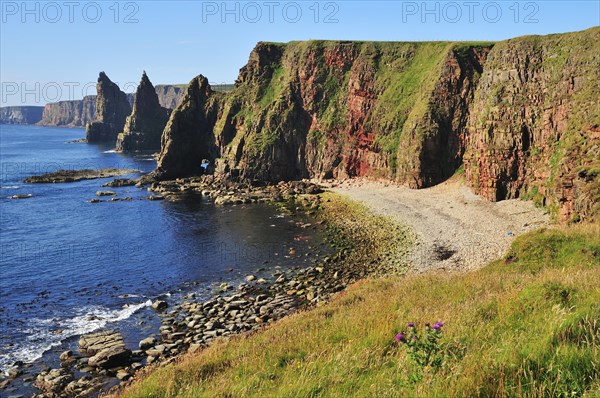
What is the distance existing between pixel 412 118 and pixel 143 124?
13630 centimetres

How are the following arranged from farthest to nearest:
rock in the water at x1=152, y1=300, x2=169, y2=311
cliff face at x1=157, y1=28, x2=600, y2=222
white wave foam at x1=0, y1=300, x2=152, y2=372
Result: 1. cliff face at x1=157, y1=28, x2=600, y2=222
2. rock in the water at x1=152, y1=300, x2=169, y2=311
3. white wave foam at x1=0, y1=300, x2=152, y2=372

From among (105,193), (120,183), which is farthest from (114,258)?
(120,183)

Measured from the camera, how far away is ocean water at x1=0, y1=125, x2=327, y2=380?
33.3 m

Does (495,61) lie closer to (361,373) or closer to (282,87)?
(282,87)

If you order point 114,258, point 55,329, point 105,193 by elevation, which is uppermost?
point 105,193

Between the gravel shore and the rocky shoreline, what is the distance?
2.74m

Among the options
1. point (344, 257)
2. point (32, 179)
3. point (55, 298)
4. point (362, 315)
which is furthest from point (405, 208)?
point (32, 179)

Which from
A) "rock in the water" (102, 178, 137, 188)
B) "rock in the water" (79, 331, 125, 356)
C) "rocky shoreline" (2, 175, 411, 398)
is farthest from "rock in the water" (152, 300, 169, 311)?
"rock in the water" (102, 178, 137, 188)

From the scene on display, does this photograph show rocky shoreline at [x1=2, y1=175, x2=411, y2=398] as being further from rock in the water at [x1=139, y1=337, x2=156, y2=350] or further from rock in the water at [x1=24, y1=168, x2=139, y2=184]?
rock in the water at [x1=24, y1=168, x2=139, y2=184]

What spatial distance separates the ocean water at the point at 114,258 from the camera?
33.3m

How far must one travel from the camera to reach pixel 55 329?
3250cm

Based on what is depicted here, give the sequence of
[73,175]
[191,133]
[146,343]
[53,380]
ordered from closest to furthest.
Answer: [53,380], [146,343], [191,133], [73,175]

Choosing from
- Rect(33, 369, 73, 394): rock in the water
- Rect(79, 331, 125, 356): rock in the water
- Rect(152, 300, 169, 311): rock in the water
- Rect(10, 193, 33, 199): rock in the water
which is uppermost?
Rect(10, 193, 33, 199): rock in the water

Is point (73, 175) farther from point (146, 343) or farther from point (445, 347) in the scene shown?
point (445, 347)
